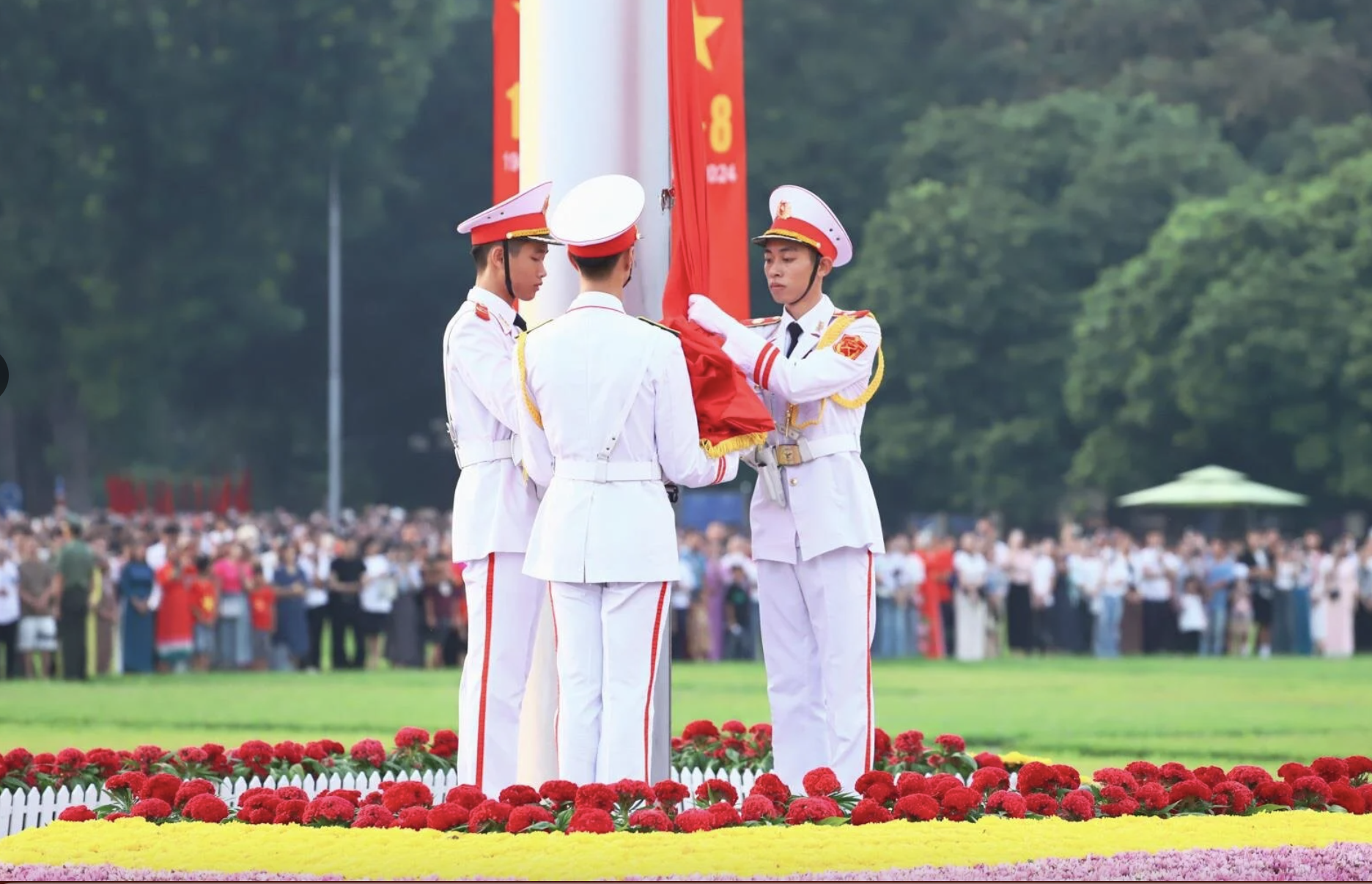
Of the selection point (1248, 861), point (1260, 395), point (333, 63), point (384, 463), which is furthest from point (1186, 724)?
point (384, 463)

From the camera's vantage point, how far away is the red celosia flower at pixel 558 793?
27.2 feet

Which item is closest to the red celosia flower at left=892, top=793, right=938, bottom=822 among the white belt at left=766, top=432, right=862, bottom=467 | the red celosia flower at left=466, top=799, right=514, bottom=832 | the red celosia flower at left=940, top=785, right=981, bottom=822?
the red celosia flower at left=940, top=785, right=981, bottom=822

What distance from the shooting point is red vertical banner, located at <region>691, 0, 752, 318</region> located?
11227mm

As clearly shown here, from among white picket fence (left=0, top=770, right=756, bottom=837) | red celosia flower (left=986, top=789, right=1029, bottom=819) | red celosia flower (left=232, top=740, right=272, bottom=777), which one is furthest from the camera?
A: red celosia flower (left=232, top=740, right=272, bottom=777)

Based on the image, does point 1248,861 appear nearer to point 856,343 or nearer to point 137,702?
point 856,343

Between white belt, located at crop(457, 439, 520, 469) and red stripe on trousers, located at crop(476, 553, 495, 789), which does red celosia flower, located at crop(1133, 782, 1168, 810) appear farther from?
white belt, located at crop(457, 439, 520, 469)

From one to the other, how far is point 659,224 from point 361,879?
3.66 meters

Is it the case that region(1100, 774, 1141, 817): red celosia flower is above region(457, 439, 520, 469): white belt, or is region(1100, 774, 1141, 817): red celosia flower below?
below

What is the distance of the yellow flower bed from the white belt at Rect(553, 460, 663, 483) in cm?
160

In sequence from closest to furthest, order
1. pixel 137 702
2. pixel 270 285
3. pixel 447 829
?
pixel 447 829, pixel 137 702, pixel 270 285

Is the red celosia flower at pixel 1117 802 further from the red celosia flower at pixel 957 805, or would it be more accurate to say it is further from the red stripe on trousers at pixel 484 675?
the red stripe on trousers at pixel 484 675

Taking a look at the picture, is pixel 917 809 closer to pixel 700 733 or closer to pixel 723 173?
pixel 700 733

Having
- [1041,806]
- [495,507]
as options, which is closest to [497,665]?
[495,507]

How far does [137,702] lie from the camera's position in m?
23.0
